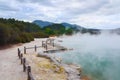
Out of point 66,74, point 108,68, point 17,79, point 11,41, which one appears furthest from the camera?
point 11,41

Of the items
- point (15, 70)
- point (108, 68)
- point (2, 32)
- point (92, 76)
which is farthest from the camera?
point (2, 32)

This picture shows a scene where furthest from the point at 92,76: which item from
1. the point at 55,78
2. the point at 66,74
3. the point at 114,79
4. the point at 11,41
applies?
the point at 11,41

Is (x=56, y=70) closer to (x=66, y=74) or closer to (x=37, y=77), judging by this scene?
(x=66, y=74)

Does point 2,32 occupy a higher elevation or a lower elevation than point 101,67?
higher

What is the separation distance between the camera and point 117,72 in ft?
62.2

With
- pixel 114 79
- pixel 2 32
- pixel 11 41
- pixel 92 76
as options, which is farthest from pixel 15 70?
pixel 11 41

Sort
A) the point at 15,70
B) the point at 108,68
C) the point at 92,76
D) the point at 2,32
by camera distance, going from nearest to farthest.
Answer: the point at 15,70
the point at 92,76
the point at 108,68
the point at 2,32

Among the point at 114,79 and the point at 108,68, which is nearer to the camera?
the point at 114,79

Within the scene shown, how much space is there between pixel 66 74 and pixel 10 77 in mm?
3879

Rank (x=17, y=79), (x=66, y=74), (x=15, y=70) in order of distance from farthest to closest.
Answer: (x=15, y=70)
(x=66, y=74)
(x=17, y=79)

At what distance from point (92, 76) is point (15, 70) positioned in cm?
617

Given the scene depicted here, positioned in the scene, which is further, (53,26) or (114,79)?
(53,26)

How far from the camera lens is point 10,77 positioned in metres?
13.7

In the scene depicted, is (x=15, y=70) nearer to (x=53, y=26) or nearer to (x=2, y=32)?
(x=2, y=32)
